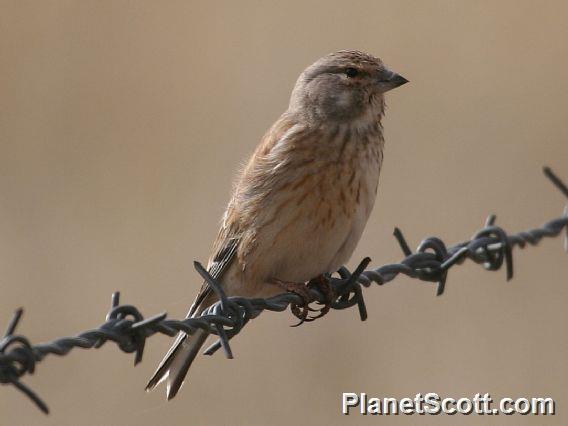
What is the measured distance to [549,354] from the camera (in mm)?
9250

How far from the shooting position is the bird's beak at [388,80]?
598 cm

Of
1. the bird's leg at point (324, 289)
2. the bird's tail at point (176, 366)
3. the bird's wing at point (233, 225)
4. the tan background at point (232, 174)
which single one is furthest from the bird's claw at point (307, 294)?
the tan background at point (232, 174)

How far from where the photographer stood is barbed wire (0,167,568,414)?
360 cm

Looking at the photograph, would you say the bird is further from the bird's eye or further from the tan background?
the tan background

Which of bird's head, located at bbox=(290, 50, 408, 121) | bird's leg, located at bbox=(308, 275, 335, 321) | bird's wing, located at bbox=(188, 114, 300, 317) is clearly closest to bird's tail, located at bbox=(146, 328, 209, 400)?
bird's wing, located at bbox=(188, 114, 300, 317)

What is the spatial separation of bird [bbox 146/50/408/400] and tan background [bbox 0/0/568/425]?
2.78m

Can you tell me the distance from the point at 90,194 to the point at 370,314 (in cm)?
313

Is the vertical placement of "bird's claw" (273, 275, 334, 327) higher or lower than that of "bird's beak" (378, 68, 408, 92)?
lower

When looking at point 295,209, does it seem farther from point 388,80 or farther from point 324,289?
point 388,80

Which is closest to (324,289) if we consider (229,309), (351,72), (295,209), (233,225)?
(295,209)

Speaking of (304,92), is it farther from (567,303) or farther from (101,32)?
(101,32)

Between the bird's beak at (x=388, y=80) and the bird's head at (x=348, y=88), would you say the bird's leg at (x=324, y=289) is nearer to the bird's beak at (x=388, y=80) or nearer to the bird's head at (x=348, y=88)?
the bird's head at (x=348, y=88)

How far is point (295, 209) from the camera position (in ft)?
18.1

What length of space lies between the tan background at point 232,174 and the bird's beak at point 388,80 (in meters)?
2.98
